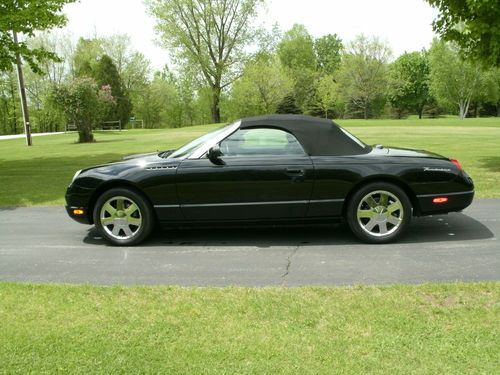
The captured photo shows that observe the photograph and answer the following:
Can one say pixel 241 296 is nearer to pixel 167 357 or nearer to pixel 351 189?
pixel 167 357

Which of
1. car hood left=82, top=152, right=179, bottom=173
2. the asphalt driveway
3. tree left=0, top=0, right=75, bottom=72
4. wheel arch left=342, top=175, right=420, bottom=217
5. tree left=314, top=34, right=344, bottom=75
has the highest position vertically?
tree left=314, top=34, right=344, bottom=75

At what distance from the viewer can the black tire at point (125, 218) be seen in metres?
5.59

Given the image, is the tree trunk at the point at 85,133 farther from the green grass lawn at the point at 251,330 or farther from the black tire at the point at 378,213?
the green grass lawn at the point at 251,330

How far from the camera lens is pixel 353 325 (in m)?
3.29

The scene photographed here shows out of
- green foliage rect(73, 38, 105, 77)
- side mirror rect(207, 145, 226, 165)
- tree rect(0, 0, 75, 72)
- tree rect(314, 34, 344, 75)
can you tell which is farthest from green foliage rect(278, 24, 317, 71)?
side mirror rect(207, 145, 226, 165)

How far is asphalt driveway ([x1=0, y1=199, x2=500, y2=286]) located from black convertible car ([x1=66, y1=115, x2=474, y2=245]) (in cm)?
30

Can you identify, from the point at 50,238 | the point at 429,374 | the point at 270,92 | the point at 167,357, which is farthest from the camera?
the point at 270,92

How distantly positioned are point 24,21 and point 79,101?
33.8ft

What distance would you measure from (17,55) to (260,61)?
41529 millimetres

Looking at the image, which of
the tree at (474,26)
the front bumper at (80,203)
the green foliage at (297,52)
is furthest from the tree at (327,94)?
the front bumper at (80,203)

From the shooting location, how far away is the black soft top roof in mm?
→ 5504

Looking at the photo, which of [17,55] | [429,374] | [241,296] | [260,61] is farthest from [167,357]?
[260,61]

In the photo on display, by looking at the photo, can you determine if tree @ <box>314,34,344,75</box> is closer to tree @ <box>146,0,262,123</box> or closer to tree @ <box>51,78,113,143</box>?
tree @ <box>146,0,262,123</box>

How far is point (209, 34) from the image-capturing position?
2162 inches
